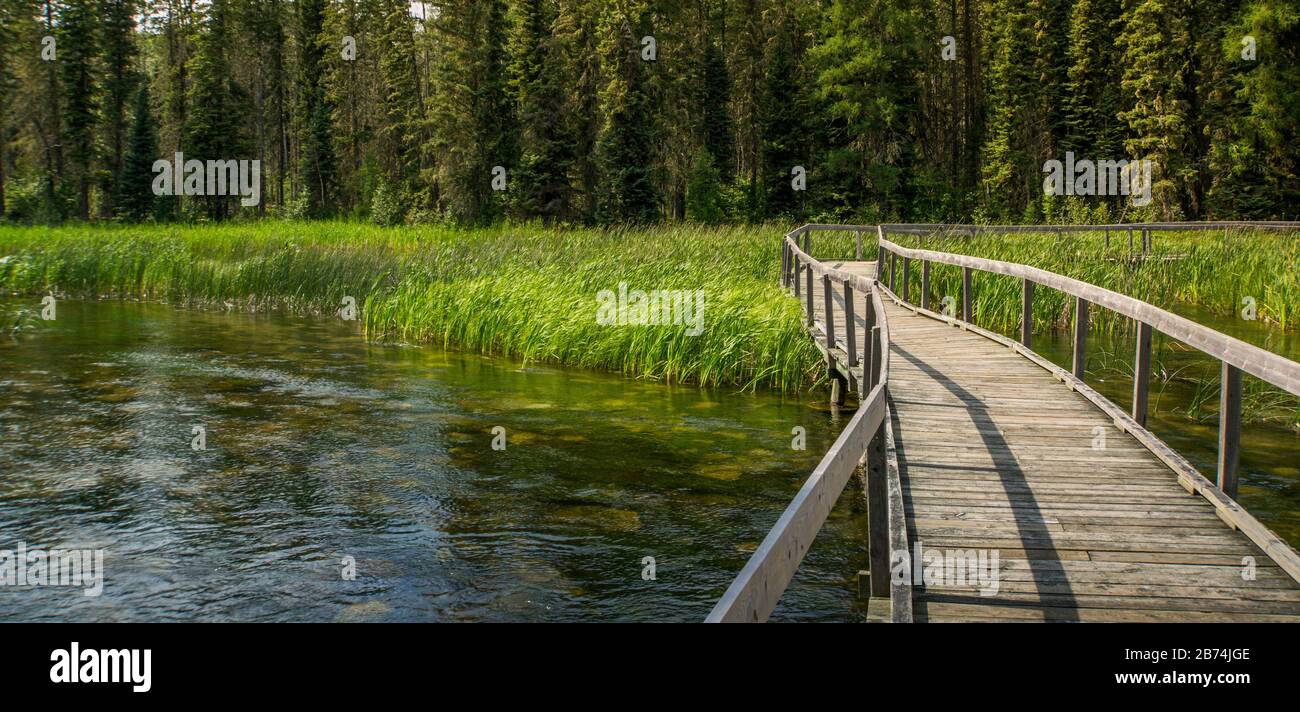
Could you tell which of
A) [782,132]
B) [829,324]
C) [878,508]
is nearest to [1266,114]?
[782,132]

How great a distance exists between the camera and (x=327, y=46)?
60.8m

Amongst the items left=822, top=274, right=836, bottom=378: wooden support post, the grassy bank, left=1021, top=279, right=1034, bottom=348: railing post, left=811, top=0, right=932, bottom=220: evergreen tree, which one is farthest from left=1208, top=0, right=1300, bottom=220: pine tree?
left=1021, top=279, right=1034, bottom=348: railing post

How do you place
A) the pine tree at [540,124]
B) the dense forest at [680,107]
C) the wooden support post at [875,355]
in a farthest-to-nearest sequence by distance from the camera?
the pine tree at [540,124], the dense forest at [680,107], the wooden support post at [875,355]

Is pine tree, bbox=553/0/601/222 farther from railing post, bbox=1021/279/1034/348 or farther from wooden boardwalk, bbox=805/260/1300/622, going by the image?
wooden boardwalk, bbox=805/260/1300/622

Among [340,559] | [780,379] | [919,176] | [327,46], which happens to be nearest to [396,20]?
[327,46]

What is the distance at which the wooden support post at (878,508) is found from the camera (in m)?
5.80

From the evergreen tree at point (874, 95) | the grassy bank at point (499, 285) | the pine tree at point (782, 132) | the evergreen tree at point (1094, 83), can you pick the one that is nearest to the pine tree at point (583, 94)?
the pine tree at point (782, 132)

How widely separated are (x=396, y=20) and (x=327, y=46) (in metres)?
9.69

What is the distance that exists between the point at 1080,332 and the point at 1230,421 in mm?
3597

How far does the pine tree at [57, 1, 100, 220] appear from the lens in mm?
48250

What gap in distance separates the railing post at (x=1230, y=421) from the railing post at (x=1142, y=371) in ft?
4.77

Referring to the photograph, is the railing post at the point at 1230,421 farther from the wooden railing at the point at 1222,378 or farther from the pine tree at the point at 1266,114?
the pine tree at the point at 1266,114
